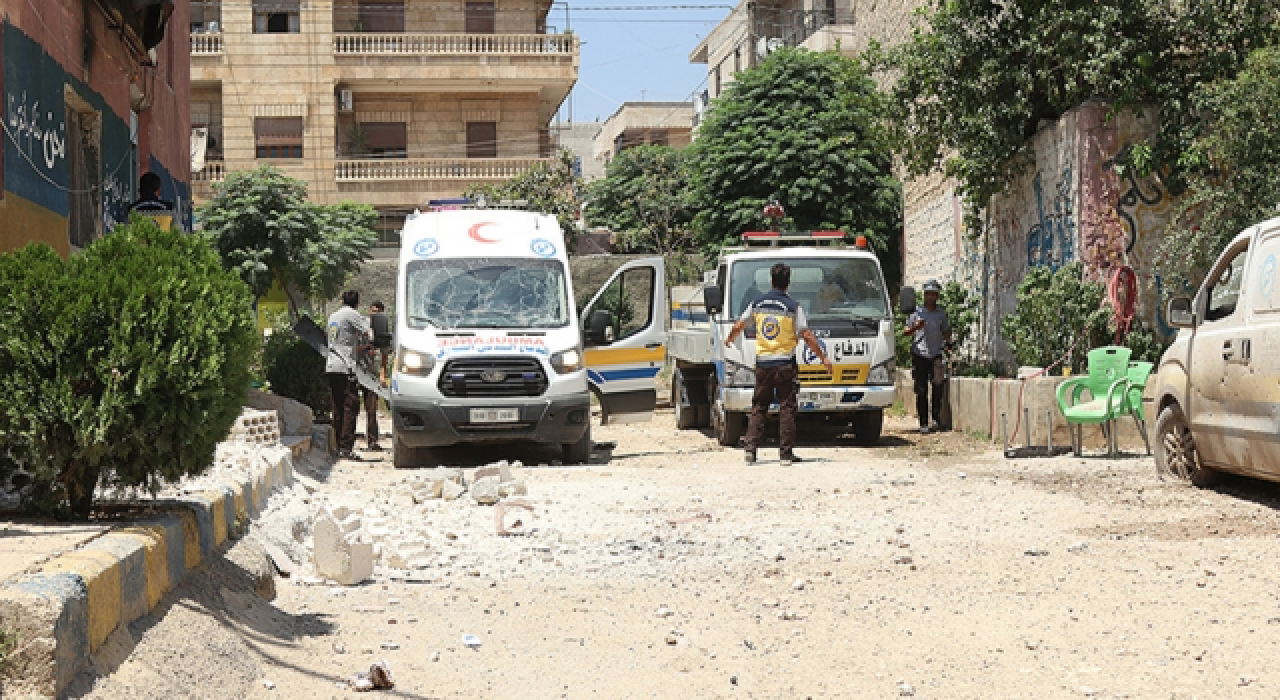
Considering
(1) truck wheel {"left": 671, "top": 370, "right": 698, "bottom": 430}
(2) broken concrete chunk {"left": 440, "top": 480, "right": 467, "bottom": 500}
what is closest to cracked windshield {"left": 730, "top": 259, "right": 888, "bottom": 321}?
(1) truck wheel {"left": 671, "top": 370, "right": 698, "bottom": 430}

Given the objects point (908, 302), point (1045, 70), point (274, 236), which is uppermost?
point (1045, 70)

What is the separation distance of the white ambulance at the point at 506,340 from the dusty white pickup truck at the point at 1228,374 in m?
5.65

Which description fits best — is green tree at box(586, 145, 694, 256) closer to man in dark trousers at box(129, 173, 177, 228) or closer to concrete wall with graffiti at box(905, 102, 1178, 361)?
concrete wall with graffiti at box(905, 102, 1178, 361)

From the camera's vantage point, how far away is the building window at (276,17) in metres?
38.3

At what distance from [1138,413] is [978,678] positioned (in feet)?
25.3

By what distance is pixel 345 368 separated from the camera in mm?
15117

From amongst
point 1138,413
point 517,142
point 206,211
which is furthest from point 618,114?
point 1138,413

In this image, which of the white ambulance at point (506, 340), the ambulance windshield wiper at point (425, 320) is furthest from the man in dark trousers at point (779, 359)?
the ambulance windshield wiper at point (425, 320)

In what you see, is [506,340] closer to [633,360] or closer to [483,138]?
[633,360]

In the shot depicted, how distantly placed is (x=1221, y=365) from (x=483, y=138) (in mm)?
32522

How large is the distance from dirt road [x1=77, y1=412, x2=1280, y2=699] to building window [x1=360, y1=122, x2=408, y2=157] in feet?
99.1

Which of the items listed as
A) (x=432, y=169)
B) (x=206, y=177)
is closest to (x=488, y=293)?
(x=432, y=169)

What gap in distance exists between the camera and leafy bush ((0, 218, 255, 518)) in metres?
5.55

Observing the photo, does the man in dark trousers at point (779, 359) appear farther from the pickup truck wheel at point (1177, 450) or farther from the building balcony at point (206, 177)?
the building balcony at point (206, 177)
